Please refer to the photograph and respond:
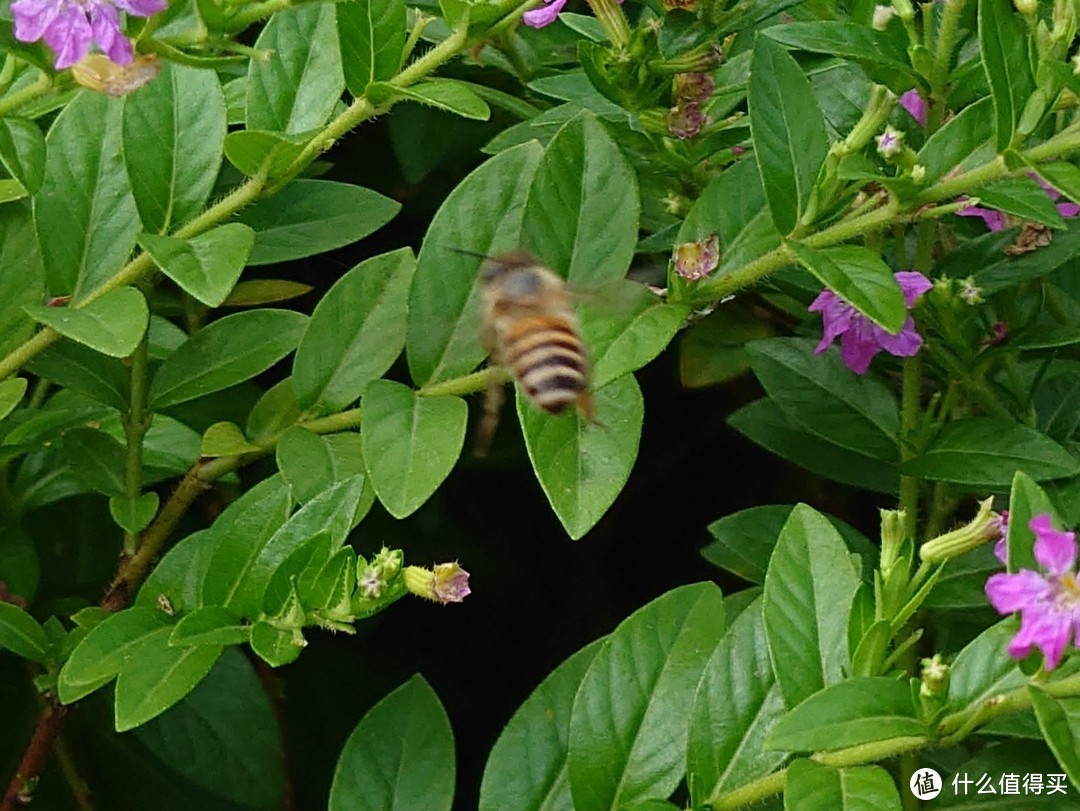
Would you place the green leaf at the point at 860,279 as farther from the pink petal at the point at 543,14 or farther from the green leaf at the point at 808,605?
the pink petal at the point at 543,14

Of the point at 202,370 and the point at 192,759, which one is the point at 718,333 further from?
the point at 192,759

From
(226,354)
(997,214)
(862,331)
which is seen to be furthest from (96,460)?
(997,214)

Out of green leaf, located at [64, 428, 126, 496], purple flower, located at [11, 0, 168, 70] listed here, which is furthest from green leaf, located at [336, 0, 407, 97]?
green leaf, located at [64, 428, 126, 496]

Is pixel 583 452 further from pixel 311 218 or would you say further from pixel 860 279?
pixel 311 218

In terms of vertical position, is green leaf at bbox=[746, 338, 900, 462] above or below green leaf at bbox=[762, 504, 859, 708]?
below

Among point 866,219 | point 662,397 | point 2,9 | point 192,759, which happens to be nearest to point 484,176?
point 866,219

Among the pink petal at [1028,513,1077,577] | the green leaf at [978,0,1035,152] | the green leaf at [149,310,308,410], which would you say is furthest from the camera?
the green leaf at [149,310,308,410]

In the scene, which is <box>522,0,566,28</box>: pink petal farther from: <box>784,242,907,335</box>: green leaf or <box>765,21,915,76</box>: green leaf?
<box>784,242,907,335</box>: green leaf

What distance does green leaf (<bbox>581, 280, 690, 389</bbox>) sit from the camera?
1353 millimetres

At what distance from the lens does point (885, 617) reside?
1.31 meters

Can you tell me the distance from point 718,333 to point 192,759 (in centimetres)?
92

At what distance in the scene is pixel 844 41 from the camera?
4.88 ft

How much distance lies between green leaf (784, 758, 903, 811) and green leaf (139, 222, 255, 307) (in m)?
0.66

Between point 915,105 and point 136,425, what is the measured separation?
3.22ft
